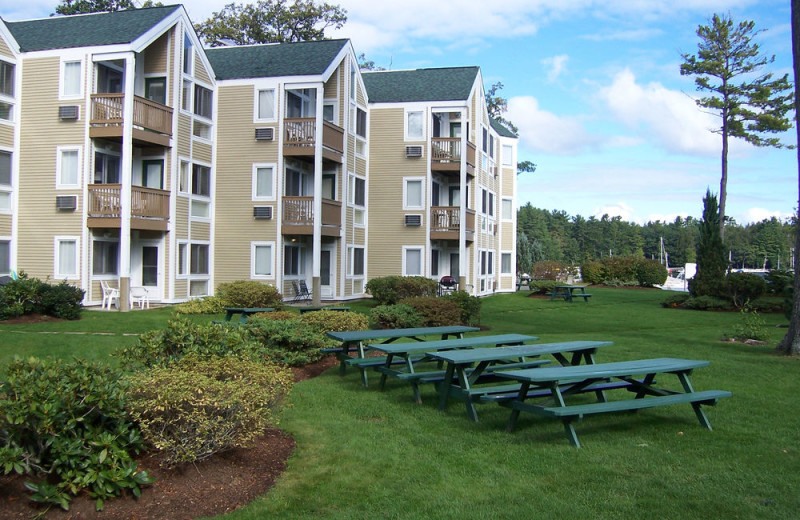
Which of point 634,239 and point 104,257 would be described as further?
point 634,239

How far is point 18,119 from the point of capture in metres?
24.1

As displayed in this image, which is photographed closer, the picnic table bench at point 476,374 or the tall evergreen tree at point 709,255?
the picnic table bench at point 476,374

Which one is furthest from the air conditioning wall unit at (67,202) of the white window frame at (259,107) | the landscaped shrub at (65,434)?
the landscaped shrub at (65,434)

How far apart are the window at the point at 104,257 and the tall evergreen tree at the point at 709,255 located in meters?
23.0

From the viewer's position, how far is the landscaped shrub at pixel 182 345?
7.68 m

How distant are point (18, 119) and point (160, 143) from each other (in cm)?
485

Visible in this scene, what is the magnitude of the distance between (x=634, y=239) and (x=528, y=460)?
434ft

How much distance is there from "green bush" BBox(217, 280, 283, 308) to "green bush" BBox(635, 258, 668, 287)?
1201 inches

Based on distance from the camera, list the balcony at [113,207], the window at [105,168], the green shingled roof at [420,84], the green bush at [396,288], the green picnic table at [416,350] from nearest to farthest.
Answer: the green picnic table at [416,350]
the balcony at [113,207]
the window at [105,168]
the green bush at [396,288]
the green shingled roof at [420,84]

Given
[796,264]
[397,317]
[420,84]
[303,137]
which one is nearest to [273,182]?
[303,137]

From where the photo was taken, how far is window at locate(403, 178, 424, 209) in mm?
32500

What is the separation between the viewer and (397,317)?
17.0m

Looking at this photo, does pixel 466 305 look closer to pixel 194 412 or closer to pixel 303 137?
pixel 303 137

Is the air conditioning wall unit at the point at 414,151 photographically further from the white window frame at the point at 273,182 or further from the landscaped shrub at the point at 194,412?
the landscaped shrub at the point at 194,412
